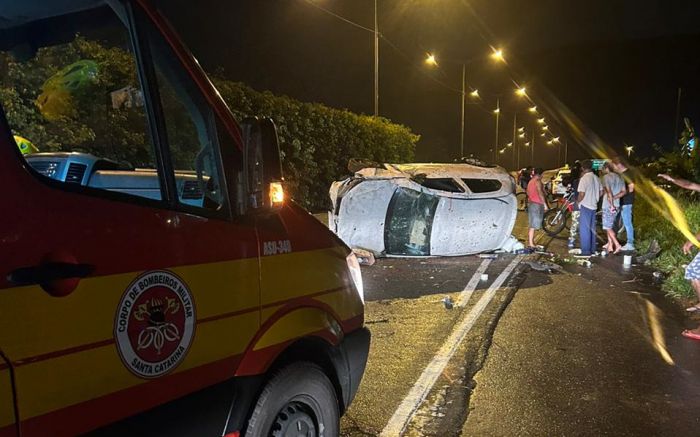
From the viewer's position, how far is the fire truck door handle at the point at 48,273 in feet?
5.33

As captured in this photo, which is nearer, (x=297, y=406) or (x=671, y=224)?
(x=297, y=406)

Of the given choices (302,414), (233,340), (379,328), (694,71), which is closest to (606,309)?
(379,328)

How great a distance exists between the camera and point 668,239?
1016 centimetres

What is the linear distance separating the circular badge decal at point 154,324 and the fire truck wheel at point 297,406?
537 mm

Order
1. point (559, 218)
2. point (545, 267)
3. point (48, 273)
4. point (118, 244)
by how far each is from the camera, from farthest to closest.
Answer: point (559, 218) → point (545, 267) → point (118, 244) → point (48, 273)

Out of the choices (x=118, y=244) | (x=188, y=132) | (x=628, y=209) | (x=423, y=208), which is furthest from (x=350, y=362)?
(x=628, y=209)

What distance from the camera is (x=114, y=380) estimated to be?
6.18 feet

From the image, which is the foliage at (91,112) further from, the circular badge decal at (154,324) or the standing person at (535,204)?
the standing person at (535,204)

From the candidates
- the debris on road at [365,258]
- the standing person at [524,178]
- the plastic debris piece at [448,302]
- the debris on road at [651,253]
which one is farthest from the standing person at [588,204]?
the standing person at [524,178]

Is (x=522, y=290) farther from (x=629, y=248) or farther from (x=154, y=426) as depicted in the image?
(x=154, y=426)

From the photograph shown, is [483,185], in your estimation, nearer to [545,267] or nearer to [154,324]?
[545,267]

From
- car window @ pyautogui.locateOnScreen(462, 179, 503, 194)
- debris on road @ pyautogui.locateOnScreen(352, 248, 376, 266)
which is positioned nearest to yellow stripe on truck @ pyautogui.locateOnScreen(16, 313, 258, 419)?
debris on road @ pyautogui.locateOnScreen(352, 248, 376, 266)

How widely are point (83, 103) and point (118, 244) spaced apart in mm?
1005

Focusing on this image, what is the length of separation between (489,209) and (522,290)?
2.55 metres
